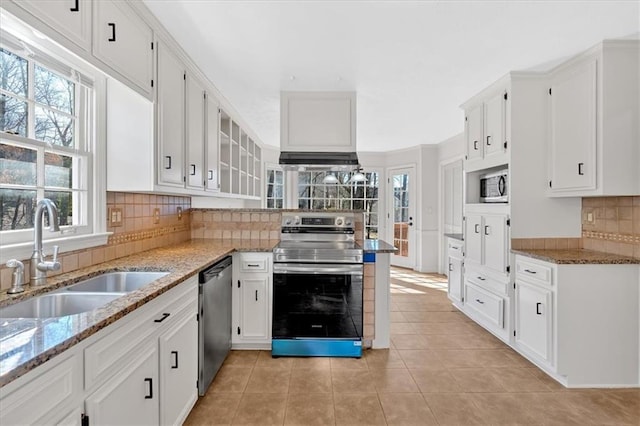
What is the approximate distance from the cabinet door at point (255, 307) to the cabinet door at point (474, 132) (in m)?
2.50

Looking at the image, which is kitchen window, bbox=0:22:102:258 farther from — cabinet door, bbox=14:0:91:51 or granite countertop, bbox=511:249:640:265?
granite countertop, bbox=511:249:640:265

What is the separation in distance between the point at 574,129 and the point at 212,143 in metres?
3.11

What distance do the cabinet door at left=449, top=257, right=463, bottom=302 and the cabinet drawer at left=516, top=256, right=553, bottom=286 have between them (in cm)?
104

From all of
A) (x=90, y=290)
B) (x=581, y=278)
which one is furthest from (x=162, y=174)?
(x=581, y=278)

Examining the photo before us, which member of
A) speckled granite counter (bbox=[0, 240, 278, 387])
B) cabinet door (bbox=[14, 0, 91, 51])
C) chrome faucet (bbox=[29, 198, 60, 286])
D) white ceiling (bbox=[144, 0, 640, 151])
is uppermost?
white ceiling (bbox=[144, 0, 640, 151])

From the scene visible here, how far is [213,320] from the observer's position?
2.26m

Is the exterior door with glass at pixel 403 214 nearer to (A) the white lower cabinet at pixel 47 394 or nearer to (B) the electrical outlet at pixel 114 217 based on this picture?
(B) the electrical outlet at pixel 114 217

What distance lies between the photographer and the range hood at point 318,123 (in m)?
3.21

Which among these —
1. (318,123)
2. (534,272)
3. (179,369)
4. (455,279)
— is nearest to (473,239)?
(455,279)

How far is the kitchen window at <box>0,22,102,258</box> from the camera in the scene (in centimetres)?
144

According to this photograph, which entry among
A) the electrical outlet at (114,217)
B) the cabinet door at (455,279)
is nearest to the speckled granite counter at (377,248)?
the cabinet door at (455,279)

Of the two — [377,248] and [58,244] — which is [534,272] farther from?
[58,244]

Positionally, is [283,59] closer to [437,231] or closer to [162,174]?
[162,174]

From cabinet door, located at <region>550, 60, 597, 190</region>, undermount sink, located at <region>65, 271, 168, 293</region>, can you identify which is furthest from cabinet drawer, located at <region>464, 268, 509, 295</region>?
undermount sink, located at <region>65, 271, 168, 293</region>
